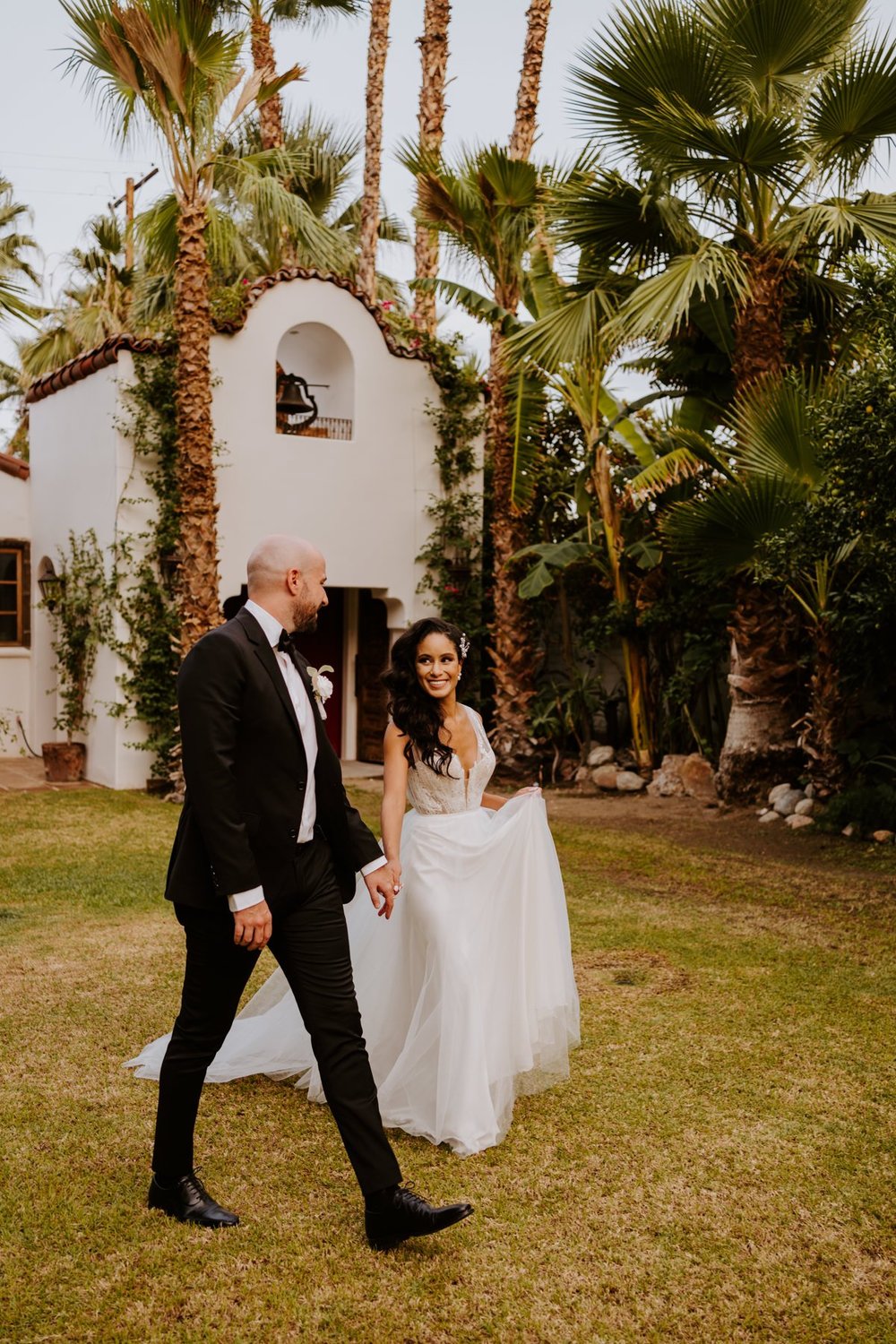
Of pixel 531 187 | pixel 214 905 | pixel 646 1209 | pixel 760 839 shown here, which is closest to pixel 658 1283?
pixel 646 1209

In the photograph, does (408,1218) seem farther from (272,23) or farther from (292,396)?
(272,23)

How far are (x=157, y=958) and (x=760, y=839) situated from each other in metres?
5.91

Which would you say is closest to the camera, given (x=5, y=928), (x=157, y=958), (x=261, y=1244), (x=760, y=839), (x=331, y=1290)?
(x=331, y=1290)

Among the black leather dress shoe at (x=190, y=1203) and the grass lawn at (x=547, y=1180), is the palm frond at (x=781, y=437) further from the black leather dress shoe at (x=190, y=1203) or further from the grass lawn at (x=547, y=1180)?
the black leather dress shoe at (x=190, y=1203)

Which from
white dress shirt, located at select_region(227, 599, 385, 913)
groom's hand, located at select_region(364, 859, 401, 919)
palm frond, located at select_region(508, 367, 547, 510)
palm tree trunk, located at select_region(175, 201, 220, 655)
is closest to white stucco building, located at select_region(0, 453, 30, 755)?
palm tree trunk, located at select_region(175, 201, 220, 655)

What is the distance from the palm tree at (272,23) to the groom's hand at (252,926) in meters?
14.3

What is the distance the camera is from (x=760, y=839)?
1083cm

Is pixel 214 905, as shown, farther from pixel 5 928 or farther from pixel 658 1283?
pixel 5 928

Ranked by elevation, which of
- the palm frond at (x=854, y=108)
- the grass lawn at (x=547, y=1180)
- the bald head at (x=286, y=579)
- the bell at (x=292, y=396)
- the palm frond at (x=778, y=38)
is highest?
the palm frond at (x=778, y=38)

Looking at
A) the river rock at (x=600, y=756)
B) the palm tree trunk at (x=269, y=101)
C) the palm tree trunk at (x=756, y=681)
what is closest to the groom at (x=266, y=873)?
the palm tree trunk at (x=756, y=681)

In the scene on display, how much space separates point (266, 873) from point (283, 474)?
1167 cm

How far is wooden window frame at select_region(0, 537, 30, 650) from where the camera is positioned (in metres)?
17.3

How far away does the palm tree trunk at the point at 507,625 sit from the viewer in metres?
14.8

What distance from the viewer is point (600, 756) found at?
1448cm
